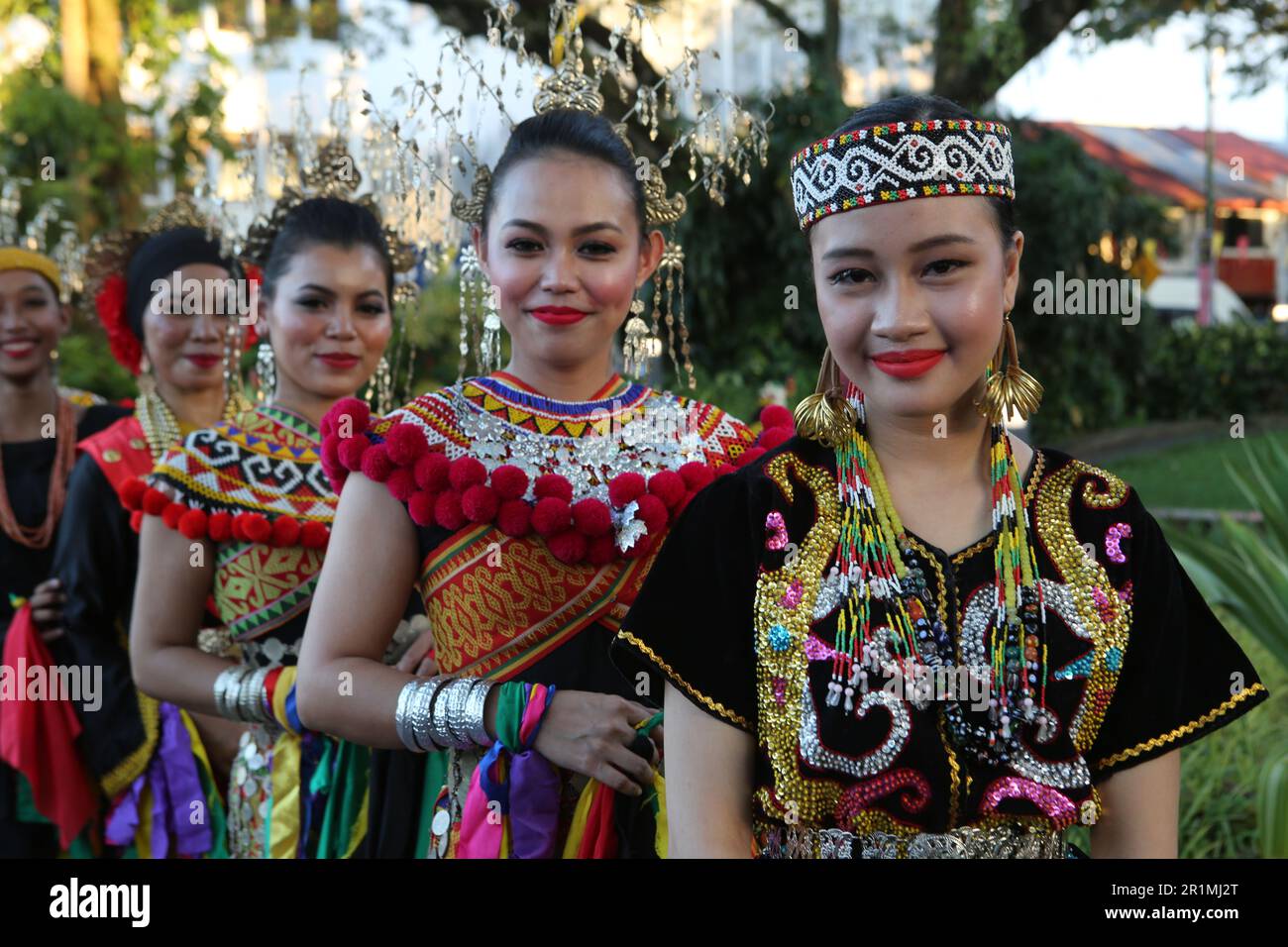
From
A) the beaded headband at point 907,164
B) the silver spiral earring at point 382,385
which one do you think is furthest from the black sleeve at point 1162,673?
the silver spiral earring at point 382,385

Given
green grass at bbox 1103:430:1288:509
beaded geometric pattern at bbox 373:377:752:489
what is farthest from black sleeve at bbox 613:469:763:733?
green grass at bbox 1103:430:1288:509

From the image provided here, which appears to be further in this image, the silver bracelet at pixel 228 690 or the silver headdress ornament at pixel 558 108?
the silver bracelet at pixel 228 690

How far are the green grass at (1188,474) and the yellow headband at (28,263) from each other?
21.9 feet

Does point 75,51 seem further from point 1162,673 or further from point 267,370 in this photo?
point 1162,673

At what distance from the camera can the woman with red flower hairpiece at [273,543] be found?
2.78 m

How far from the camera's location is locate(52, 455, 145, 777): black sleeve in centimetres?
341

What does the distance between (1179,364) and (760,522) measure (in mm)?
16457

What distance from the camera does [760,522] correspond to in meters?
1.67

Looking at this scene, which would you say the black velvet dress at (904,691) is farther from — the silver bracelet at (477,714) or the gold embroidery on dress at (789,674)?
the silver bracelet at (477,714)

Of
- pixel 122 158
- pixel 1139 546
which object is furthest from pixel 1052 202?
pixel 1139 546

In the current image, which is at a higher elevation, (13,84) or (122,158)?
(13,84)

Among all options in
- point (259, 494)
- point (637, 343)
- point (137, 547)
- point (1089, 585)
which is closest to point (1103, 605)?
point (1089, 585)

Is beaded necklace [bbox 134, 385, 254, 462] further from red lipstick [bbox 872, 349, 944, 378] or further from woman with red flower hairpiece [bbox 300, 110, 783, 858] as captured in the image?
red lipstick [bbox 872, 349, 944, 378]
